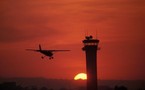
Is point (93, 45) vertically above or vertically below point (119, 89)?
above

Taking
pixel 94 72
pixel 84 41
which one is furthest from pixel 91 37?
pixel 94 72

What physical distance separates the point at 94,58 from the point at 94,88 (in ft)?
31.6

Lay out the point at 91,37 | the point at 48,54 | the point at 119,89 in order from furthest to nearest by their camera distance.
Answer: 1. the point at 119,89
2. the point at 91,37
3. the point at 48,54

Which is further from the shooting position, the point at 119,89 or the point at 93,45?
the point at 119,89

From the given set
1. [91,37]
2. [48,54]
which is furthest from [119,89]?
[48,54]

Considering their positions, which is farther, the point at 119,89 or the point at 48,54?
the point at 119,89

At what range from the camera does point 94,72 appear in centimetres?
14312

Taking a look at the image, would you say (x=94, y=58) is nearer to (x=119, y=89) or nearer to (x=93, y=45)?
(x=93, y=45)

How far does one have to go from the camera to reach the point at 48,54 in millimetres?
140625

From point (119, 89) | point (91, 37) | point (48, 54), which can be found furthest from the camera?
point (119, 89)

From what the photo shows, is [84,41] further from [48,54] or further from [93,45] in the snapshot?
[48,54]

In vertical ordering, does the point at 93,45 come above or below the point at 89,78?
above

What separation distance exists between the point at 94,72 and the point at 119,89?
51221mm

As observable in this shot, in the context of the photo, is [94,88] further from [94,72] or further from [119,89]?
[119,89]
